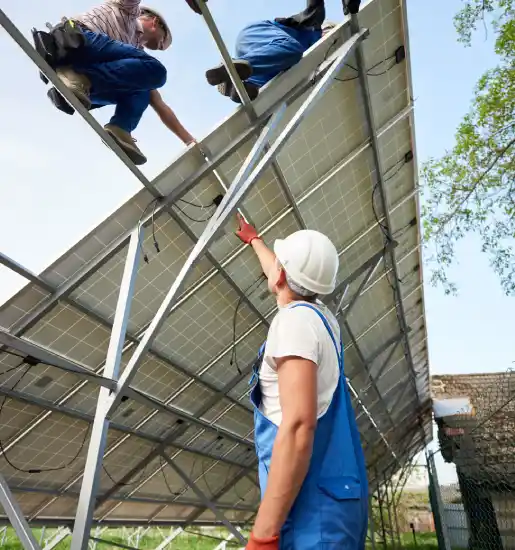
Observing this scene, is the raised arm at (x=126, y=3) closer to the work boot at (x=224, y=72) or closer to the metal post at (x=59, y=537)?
the work boot at (x=224, y=72)

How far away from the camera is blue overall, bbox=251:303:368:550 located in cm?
157

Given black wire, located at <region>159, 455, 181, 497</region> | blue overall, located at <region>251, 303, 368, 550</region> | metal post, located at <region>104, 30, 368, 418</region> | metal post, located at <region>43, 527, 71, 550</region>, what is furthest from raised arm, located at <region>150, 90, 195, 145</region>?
metal post, located at <region>43, 527, 71, 550</region>

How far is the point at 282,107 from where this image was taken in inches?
196

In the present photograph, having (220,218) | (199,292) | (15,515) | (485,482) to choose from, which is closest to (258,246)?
(220,218)

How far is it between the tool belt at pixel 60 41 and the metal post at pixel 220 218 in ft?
5.32

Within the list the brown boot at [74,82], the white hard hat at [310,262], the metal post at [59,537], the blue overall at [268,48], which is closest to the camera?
the white hard hat at [310,262]

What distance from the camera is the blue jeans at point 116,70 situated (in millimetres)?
3685

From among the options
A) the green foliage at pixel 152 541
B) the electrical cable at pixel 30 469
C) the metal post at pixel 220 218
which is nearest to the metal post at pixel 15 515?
the metal post at pixel 220 218

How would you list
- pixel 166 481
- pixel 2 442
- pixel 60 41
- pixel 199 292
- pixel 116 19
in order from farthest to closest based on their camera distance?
pixel 166 481 → pixel 199 292 → pixel 2 442 → pixel 116 19 → pixel 60 41

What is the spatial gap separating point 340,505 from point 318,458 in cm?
15

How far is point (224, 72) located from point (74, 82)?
132cm

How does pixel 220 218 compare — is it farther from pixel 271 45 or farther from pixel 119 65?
pixel 271 45

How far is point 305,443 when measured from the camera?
1520 millimetres

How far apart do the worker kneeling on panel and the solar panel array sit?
0.17 meters
